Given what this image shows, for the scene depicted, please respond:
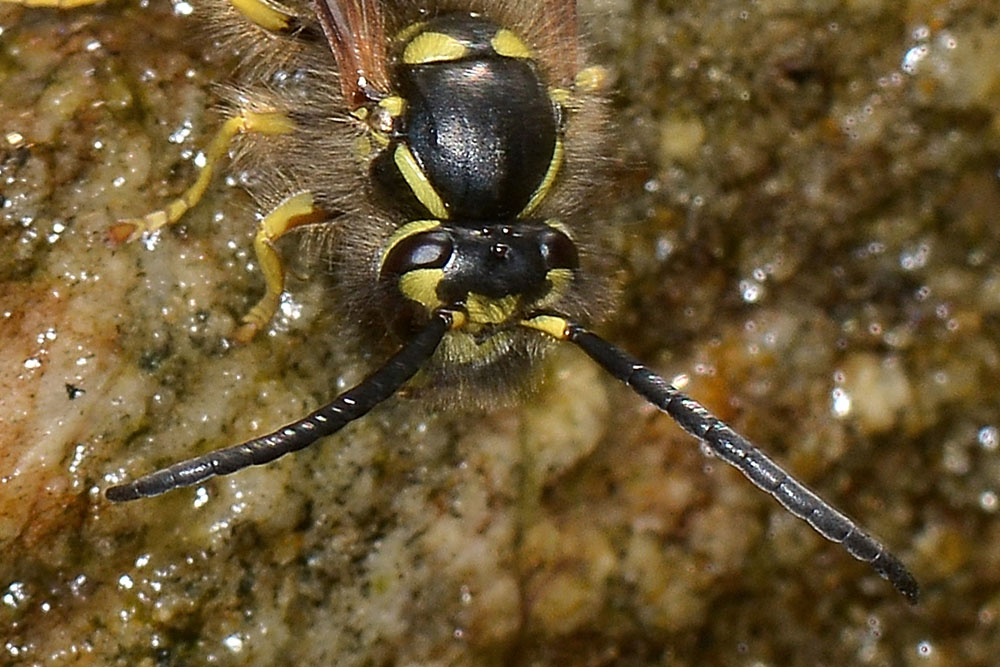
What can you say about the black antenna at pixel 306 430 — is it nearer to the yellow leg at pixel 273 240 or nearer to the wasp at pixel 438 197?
the wasp at pixel 438 197

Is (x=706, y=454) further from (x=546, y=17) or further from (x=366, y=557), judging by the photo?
(x=546, y=17)

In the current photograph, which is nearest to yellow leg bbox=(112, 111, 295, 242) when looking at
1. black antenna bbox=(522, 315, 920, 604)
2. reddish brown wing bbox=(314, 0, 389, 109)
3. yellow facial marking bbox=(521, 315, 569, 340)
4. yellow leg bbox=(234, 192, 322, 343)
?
yellow leg bbox=(234, 192, 322, 343)

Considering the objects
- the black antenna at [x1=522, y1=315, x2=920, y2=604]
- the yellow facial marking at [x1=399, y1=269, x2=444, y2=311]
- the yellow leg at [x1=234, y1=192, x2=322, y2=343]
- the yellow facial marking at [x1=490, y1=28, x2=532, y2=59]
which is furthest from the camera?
the yellow leg at [x1=234, y1=192, x2=322, y2=343]

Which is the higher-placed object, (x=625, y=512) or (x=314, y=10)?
(x=314, y=10)

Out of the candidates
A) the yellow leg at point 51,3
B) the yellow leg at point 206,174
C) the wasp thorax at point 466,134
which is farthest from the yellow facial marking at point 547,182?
the yellow leg at point 51,3

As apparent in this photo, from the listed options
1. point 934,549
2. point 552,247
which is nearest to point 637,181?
point 552,247

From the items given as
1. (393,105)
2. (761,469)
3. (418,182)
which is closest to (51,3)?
(393,105)

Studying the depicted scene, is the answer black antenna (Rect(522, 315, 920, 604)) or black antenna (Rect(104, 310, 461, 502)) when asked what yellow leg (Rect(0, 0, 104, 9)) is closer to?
black antenna (Rect(104, 310, 461, 502))
